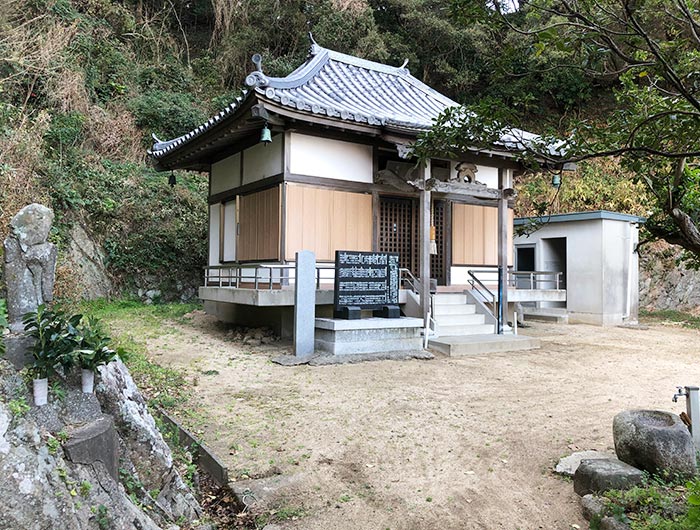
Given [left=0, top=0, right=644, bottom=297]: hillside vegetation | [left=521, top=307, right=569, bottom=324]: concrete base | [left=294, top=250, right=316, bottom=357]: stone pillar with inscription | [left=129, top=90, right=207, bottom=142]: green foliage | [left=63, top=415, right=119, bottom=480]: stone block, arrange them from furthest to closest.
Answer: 1. [left=129, top=90, right=207, bottom=142]: green foliage
2. [left=521, top=307, right=569, bottom=324]: concrete base
3. [left=0, top=0, right=644, bottom=297]: hillside vegetation
4. [left=294, top=250, right=316, bottom=357]: stone pillar with inscription
5. [left=63, top=415, right=119, bottom=480]: stone block

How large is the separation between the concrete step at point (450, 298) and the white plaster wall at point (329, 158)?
9.94ft

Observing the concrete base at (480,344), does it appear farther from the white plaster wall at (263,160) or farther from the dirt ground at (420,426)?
the white plaster wall at (263,160)

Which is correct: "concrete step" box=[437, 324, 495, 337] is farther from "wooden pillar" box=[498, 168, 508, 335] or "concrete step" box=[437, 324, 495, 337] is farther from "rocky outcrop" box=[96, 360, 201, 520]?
"rocky outcrop" box=[96, 360, 201, 520]

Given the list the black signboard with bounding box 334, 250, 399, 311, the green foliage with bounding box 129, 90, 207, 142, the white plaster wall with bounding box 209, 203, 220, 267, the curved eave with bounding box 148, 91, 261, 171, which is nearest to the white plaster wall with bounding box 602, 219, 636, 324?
the black signboard with bounding box 334, 250, 399, 311

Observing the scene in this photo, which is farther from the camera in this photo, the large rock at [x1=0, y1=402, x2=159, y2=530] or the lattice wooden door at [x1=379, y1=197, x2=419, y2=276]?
the lattice wooden door at [x1=379, y1=197, x2=419, y2=276]

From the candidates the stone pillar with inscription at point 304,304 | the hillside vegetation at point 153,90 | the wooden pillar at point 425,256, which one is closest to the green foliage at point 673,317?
the hillside vegetation at point 153,90

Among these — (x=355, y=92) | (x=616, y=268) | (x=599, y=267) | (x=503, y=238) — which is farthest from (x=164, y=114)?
(x=616, y=268)

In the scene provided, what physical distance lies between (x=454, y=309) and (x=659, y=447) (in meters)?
7.42

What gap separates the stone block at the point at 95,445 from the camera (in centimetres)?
250

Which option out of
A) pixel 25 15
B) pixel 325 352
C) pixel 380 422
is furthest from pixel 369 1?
pixel 380 422

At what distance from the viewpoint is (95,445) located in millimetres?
2586

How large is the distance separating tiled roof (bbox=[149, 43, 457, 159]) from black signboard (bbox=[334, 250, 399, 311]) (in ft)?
8.68

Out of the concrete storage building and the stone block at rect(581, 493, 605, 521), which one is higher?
the concrete storage building

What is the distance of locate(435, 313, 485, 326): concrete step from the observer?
10.3 m
